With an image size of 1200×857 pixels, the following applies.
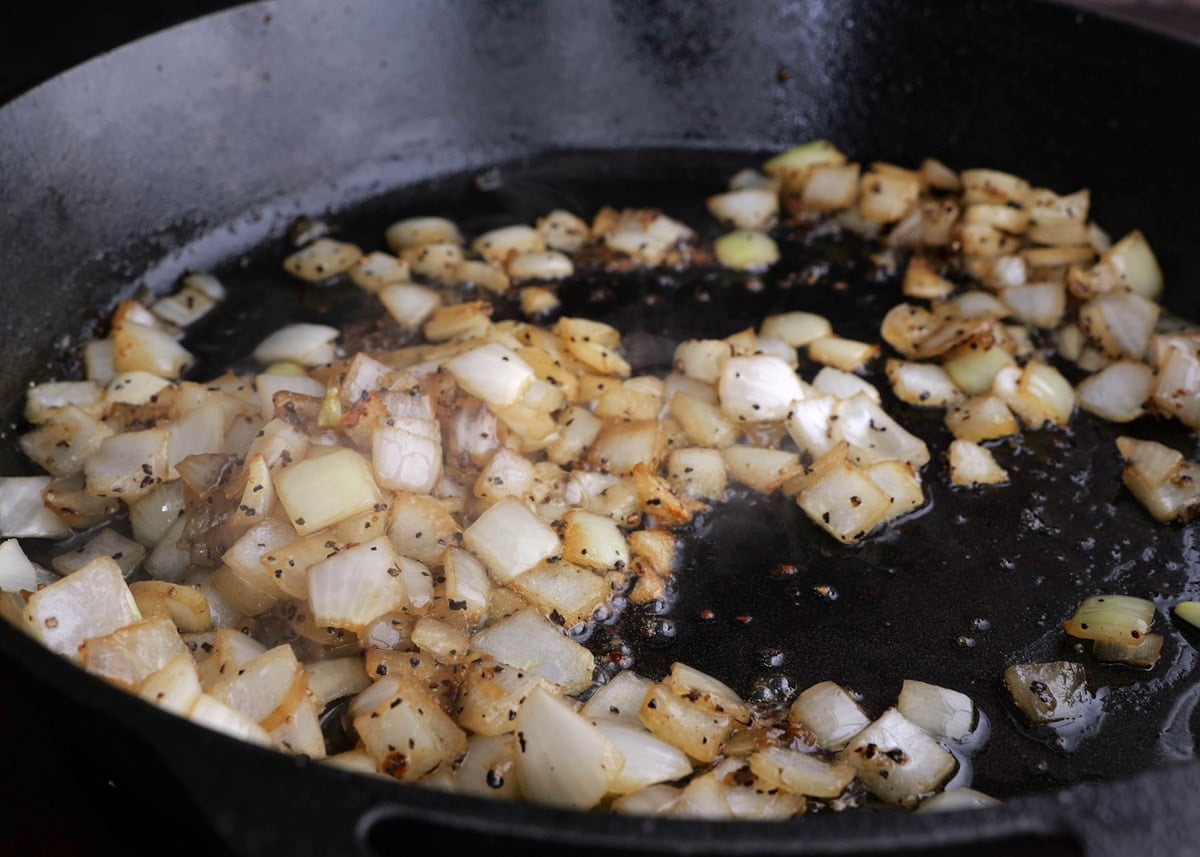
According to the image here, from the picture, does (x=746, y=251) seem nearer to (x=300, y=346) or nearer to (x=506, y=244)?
(x=506, y=244)

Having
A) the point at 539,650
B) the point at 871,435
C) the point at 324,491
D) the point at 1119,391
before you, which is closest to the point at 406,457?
the point at 324,491

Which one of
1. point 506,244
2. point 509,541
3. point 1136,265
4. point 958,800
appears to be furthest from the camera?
point 506,244

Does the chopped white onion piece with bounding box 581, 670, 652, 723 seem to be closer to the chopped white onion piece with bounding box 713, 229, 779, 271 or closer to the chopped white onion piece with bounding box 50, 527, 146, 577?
the chopped white onion piece with bounding box 50, 527, 146, 577

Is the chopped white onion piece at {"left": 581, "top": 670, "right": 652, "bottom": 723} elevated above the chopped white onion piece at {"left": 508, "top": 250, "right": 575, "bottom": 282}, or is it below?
below

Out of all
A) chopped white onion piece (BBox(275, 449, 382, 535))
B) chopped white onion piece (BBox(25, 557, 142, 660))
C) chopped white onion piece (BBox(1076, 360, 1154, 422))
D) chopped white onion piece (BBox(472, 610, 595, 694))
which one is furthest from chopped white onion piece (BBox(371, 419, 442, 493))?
chopped white onion piece (BBox(1076, 360, 1154, 422))

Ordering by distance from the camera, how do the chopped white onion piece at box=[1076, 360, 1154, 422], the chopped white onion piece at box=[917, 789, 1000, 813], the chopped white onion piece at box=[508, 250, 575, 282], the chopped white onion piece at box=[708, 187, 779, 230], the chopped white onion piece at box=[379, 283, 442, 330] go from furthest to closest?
1. the chopped white onion piece at box=[708, 187, 779, 230]
2. the chopped white onion piece at box=[508, 250, 575, 282]
3. the chopped white onion piece at box=[379, 283, 442, 330]
4. the chopped white onion piece at box=[1076, 360, 1154, 422]
5. the chopped white onion piece at box=[917, 789, 1000, 813]

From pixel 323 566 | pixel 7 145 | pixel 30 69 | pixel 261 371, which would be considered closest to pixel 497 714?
pixel 323 566

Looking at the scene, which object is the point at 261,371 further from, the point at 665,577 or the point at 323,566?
the point at 665,577

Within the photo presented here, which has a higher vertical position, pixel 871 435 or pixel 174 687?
pixel 174 687

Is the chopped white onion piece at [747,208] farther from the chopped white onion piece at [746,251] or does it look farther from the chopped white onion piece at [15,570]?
the chopped white onion piece at [15,570]
